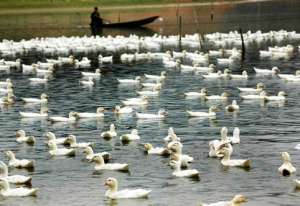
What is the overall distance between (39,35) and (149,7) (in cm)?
3461

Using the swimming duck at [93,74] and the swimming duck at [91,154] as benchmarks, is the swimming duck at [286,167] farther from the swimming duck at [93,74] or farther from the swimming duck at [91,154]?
the swimming duck at [93,74]

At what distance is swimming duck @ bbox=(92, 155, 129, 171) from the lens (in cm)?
3409

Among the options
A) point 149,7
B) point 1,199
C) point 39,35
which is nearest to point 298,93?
point 1,199

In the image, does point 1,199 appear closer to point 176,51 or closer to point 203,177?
point 203,177

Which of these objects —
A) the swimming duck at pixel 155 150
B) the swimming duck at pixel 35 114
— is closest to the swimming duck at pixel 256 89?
the swimming duck at pixel 35 114

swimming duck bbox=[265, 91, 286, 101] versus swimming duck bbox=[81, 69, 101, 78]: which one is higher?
swimming duck bbox=[81, 69, 101, 78]

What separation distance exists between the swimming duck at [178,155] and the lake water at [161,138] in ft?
1.01

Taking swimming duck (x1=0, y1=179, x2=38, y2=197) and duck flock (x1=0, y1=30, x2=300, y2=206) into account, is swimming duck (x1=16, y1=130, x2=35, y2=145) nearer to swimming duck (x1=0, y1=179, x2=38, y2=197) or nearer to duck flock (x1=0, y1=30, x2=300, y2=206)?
duck flock (x1=0, y1=30, x2=300, y2=206)

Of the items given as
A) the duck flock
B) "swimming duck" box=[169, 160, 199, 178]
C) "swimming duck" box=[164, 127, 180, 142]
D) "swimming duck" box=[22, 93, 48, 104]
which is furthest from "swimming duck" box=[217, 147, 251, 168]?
"swimming duck" box=[22, 93, 48, 104]

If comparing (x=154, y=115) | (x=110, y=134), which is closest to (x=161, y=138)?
(x=110, y=134)

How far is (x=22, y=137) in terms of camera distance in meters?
40.5

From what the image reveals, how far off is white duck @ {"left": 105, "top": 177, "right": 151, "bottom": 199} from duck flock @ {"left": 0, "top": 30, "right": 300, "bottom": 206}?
0.02 meters

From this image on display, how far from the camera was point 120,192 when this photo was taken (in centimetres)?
3041

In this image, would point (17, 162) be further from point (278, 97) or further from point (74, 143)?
point (278, 97)
